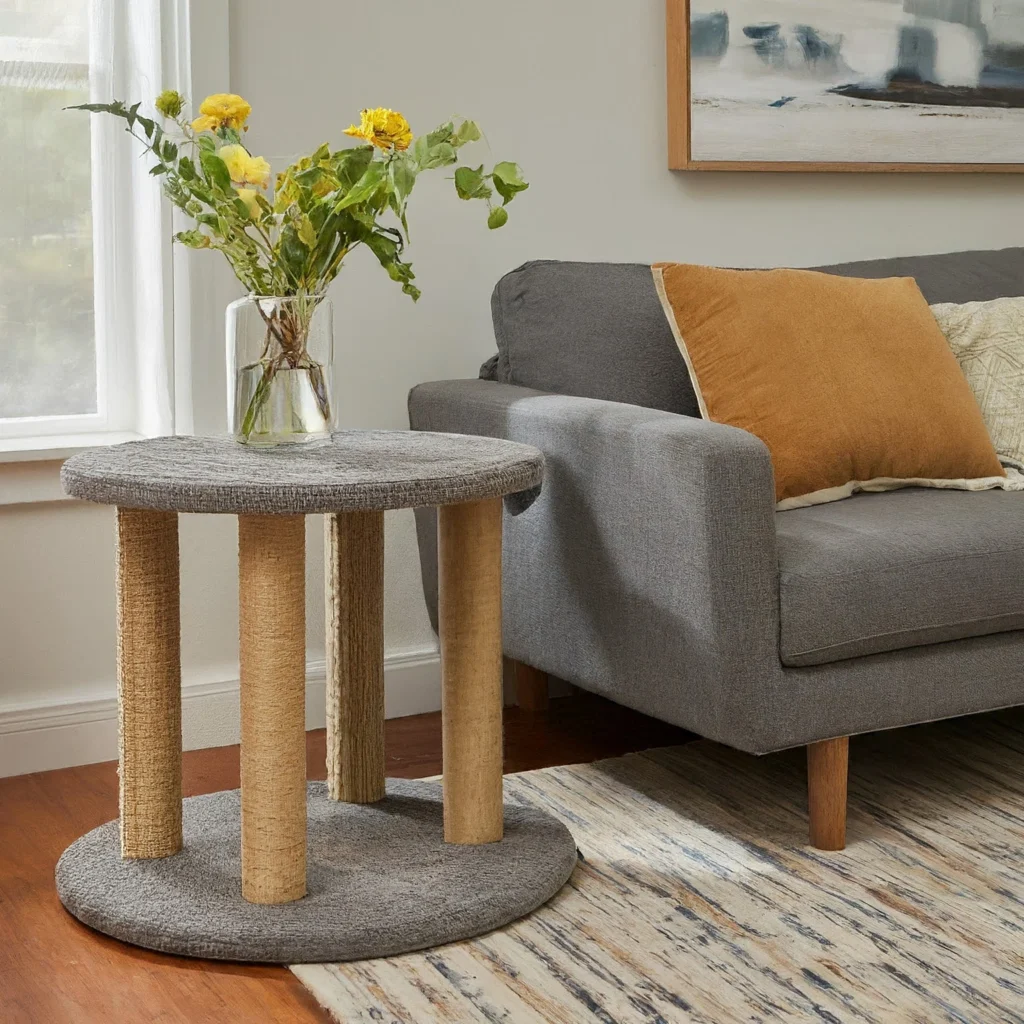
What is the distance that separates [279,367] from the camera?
1880 mm

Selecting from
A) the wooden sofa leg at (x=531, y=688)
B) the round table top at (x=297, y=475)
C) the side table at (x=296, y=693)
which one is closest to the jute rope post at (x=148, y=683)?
the side table at (x=296, y=693)

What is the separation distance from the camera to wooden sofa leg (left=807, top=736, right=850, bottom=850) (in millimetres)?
Answer: 2035

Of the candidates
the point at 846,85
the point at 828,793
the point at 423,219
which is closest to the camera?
the point at 828,793

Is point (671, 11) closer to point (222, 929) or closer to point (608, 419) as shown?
point (608, 419)

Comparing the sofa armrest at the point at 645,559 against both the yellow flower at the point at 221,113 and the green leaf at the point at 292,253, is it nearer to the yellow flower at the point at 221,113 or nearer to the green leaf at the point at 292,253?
the green leaf at the point at 292,253

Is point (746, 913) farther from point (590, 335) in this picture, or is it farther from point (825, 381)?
point (590, 335)

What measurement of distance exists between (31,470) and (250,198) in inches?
33.0

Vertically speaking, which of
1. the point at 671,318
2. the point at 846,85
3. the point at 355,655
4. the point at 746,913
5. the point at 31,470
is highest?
the point at 846,85

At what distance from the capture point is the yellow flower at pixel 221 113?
1855 mm

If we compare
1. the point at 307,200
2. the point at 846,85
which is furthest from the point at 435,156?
the point at 846,85

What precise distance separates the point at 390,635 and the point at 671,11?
53.7 inches

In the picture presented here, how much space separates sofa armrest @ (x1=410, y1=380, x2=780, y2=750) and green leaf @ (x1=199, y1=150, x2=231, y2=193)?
2.13 ft

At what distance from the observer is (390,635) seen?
2771mm

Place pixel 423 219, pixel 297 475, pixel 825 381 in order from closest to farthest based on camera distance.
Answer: pixel 297 475, pixel 825 381, pixel 423 219
